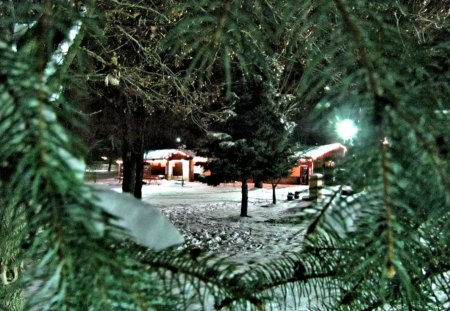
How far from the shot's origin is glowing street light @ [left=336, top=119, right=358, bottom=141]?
293mm

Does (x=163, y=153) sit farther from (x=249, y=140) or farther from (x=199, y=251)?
(x=199, y=251)

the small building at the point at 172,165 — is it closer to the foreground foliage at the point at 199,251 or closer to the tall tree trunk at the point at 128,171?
the tall tree trunk at the point at 128,171

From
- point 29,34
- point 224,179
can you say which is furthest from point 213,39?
point 224,179

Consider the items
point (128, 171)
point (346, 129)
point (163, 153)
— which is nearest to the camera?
point (346, 129)

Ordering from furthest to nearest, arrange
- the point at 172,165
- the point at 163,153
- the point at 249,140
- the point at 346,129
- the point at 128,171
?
the point at 172,165
the point at 163,153
the point at 128,171
the point at 249,140
the point at 346,129

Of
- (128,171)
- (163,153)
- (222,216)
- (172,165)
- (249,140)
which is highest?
(163,153)

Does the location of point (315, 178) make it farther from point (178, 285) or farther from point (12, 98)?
point (12, 98)

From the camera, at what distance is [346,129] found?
30cm

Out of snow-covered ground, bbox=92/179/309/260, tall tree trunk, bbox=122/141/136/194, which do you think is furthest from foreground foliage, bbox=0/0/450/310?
tall tree trunk, bbox=122/141/136/194

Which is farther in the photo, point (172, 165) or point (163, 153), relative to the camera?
point (172, 165)

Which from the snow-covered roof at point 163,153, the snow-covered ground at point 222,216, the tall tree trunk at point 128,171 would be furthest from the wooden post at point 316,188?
the snow-covered roof at point 163,153

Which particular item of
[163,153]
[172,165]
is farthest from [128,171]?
[172,165]

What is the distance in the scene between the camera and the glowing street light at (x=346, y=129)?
0.96 ft

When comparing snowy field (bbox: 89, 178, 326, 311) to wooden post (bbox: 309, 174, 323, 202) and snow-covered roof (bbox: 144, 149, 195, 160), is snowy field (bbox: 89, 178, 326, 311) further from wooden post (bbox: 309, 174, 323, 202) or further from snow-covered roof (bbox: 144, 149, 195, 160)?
wooden post (bbox: 309, 174, 323, 202)
